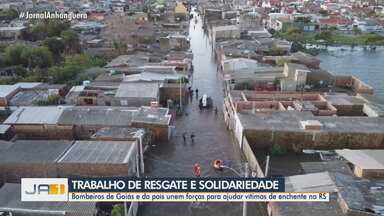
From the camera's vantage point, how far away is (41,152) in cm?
1491

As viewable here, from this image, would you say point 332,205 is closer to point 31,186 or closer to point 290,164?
point 290,164

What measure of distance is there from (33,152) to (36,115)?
4773 mm

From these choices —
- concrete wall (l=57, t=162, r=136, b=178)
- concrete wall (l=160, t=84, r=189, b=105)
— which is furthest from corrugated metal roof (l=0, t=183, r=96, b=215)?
concrete wall (l=160, t=84, r=189, b=105)

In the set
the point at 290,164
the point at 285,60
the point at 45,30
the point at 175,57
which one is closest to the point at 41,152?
the point at 290,164

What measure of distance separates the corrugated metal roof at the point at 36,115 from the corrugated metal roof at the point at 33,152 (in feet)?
9.35

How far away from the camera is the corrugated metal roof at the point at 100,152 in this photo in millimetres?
14070

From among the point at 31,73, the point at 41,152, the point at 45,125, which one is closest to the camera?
the point at 41,152

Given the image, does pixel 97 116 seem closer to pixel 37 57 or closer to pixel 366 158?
pixel 366 158

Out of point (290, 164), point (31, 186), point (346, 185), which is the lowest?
point (290, 164)

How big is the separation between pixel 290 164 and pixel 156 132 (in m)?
6.60

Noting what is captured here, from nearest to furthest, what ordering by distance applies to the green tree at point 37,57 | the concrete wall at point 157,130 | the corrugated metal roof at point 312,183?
the corrugated metal roof at point 312,183
the concrete wall at point 157,130
the green tree at point 37,57

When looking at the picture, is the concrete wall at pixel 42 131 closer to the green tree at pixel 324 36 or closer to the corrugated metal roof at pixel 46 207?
the corrugated metal roof at pixel 46 207

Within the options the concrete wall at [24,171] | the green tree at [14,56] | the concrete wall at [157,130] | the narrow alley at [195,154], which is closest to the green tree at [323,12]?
the narrow alley at [195,154]
